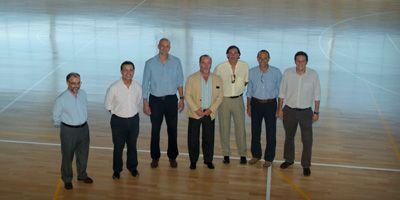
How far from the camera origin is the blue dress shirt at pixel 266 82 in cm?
1047

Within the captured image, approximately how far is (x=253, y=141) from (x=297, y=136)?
75.1 inches

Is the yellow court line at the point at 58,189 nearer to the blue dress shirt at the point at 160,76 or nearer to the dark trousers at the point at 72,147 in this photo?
the dark trousers at the point at 72,147

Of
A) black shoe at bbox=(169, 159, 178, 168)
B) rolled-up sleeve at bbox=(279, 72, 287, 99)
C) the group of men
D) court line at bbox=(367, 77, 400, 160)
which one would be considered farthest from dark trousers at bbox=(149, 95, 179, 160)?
court line at bbox=(367, 77, 400, 160)

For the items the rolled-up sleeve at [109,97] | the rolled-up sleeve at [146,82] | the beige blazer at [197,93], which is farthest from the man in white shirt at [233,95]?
the rolled-up sleeve at [109,97]

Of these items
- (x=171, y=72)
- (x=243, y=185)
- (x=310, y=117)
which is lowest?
(x=243, y=185)

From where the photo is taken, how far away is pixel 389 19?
25078mm

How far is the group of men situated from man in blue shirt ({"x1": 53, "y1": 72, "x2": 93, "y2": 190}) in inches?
0.9

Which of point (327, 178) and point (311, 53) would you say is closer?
point (327, 178)

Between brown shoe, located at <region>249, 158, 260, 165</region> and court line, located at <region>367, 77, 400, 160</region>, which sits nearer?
brown shoe, located at <region>249, 158, 260, 165</region>

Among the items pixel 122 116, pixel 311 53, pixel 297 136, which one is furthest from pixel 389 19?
pixel 122 116

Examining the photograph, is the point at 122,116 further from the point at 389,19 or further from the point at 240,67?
the point at 389,19

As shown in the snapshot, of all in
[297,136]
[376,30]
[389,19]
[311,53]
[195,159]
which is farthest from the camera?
[389,19]

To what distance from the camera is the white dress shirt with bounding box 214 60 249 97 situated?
34.8ft

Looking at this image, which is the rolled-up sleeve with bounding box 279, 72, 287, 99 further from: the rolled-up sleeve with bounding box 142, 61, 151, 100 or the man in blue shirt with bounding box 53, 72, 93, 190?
the man in blue shirt with bounding box 53, 72, 93, 190
